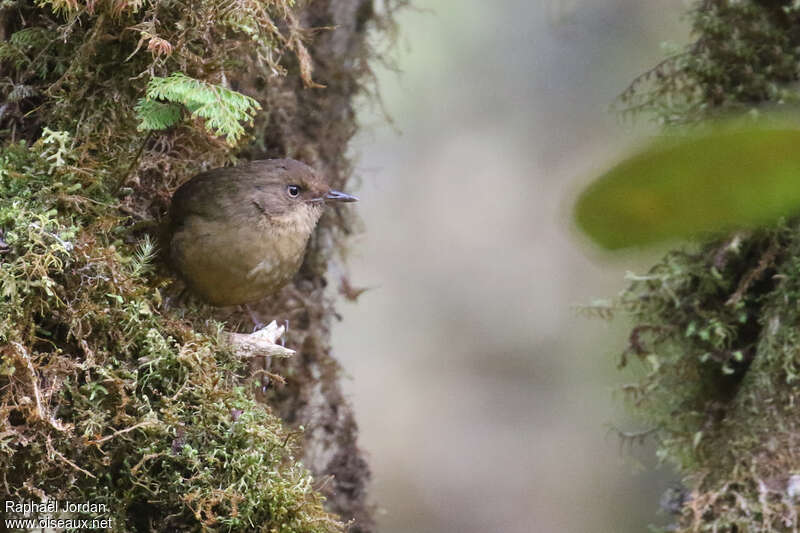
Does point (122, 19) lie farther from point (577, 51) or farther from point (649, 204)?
point (577, 51)

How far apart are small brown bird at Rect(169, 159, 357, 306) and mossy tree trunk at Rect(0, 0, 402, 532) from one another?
123 mm

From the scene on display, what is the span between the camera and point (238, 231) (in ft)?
10.0

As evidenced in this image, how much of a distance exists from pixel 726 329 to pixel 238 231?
2.00 metres

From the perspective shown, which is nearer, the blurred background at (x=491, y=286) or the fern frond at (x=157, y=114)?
the fern frond at (x=157, y=114)

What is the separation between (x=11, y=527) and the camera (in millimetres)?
2410

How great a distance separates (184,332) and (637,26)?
6137 mm

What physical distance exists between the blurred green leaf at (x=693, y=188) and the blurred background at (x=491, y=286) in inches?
268

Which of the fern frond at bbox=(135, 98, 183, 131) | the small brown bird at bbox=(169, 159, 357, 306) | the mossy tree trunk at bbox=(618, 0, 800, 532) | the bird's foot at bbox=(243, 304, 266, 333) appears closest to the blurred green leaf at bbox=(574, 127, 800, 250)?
the fern frond at bbox=(135, 98, 183, 131)

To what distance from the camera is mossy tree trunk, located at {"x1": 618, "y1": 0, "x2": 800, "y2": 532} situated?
305 cm

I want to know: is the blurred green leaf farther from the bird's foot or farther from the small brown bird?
the bird's foot

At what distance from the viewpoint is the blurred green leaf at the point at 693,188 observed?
→ 1.70 ft

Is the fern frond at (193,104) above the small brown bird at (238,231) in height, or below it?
above

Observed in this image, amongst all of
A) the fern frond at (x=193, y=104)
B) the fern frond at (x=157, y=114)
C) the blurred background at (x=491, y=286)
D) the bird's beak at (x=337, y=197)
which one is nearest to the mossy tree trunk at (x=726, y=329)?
the bird's beak at (x=337, y=197)

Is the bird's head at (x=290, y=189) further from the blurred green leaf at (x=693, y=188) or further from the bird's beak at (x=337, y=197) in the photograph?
the blurred green leaf at (x=693, y=188)
